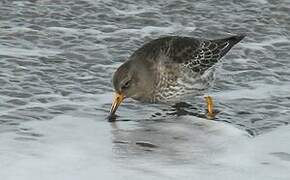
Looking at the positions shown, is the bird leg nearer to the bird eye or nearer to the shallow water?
the shallow water

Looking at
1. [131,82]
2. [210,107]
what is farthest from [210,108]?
[131,82]

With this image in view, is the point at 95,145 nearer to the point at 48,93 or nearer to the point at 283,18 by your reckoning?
the point at 48,93

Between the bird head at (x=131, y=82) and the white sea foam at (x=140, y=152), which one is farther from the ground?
the bird head at (x=131, y=82)

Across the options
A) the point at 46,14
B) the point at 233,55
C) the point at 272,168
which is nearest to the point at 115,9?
the point at 46,14

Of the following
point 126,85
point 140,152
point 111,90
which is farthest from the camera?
point 111,90

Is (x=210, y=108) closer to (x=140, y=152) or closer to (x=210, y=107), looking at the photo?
(x=210, y=107)

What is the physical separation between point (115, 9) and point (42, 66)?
86.7 inches

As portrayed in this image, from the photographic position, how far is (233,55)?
31.3ft

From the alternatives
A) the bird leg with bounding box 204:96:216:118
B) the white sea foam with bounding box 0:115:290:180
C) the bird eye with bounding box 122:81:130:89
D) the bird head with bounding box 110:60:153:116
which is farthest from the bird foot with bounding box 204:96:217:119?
the bird eye with bounding box 122:81:130:89

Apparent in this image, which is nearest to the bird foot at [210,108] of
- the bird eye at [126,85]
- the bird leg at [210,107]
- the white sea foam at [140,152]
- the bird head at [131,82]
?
the bird leg at [210,107]

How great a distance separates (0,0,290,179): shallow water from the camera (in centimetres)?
649

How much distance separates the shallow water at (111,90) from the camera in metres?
6.49

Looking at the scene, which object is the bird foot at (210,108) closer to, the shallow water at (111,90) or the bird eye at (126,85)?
the shallow water at (111,90)

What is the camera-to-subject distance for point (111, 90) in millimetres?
8305
